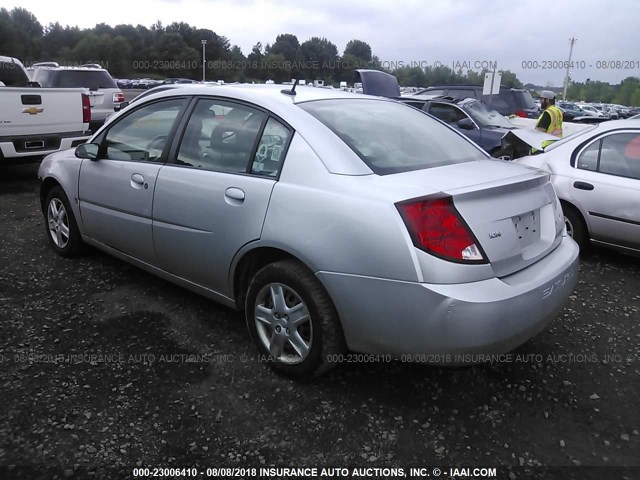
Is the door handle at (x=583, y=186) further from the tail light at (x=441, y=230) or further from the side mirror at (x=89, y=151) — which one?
the side mirror at (x=89, y=151)

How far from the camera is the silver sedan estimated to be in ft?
15.2

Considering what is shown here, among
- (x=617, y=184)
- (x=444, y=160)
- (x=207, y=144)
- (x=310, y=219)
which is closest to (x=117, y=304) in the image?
(x=207, y=144)

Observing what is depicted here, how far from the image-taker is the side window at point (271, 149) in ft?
9.31

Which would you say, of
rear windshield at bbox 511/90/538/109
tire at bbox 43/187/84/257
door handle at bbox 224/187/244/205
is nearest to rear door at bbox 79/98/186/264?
tire at bbox 43/187/84/257

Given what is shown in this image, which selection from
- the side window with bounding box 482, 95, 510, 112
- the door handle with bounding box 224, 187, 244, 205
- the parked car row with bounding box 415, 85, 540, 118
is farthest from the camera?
the side window with bounding box 482, 95, 510, 112

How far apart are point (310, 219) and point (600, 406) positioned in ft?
5.92

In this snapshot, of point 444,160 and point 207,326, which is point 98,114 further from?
point 444,160

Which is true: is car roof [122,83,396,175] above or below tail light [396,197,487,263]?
above

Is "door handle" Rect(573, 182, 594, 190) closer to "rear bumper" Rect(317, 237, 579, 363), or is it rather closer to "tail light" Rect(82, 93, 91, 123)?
"rear bumper" Rect(317, 237, 579, 363)

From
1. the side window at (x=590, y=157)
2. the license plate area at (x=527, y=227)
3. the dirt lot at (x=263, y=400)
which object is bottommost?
the dirt lot at (x=263, y=400)

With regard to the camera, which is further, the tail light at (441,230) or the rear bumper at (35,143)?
the rear bumper at (35,143)

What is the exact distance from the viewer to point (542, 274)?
2.59 metres

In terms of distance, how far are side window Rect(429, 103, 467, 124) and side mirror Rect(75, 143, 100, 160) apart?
7.96 metres

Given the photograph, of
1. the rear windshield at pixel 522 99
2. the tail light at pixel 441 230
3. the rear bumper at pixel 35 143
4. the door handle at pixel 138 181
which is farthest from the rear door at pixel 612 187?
the rear windshield at pixel 522 99
